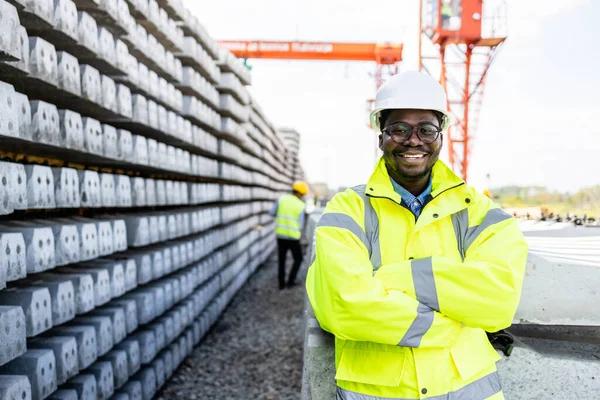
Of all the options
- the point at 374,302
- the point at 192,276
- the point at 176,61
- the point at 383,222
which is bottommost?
the point at 192,276

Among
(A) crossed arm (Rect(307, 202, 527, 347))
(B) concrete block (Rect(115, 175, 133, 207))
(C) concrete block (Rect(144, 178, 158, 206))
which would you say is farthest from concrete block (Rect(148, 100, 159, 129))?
(A) crossed arm (Rect(307, 202, 527, 347))

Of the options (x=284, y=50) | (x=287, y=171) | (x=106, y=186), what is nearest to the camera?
(x=106, y=186)

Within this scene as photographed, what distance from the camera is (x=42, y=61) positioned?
2646 mm

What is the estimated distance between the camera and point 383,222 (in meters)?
1.95

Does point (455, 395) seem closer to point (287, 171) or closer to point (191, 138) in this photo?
point (191, 138)

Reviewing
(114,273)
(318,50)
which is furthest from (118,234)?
(318,50)

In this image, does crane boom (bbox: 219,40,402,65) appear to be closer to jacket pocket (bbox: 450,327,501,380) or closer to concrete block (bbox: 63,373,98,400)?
concrete block (bbox: 63,373,98,400)

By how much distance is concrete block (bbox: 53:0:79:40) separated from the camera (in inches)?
109

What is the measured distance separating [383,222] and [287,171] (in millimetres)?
18250

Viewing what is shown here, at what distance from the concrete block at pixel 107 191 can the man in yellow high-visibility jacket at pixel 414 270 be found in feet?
6.65

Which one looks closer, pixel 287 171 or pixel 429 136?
pixel 429 136

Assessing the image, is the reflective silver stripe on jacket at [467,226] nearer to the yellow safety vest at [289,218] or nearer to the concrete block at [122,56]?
the concrete block at [122,56]

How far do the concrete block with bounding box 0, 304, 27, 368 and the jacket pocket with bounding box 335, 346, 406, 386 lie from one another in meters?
1.53

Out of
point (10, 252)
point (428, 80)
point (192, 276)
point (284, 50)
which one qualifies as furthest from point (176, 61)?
point (284, 50)
